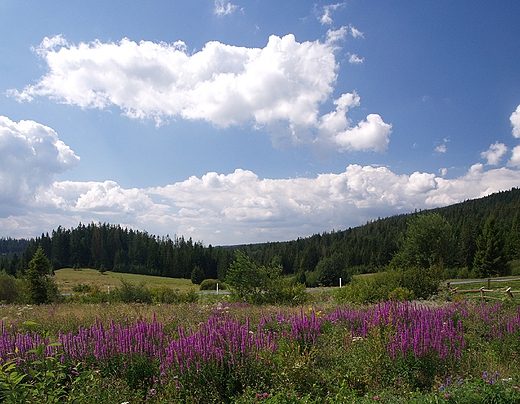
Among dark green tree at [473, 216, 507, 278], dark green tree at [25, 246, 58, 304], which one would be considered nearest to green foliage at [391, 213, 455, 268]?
dark green tree at [473, 216, 507, 278]

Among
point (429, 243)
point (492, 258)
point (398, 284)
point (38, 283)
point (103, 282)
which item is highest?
point (429, 243)

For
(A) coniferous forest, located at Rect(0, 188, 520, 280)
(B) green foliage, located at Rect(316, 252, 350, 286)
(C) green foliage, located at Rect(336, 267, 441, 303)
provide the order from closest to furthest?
(C) green foliage, located at Rect(336, 267, 441, 303)
(B) green foliage, located at Rect(316, 252, 350, 286)
(A) coniferous forest, located at Rect(0, 188, 520, 280)

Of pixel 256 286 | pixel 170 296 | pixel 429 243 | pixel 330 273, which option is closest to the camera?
pixel 256 286

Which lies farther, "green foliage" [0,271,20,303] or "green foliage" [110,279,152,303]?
"green foliage" [0,271,20,303]

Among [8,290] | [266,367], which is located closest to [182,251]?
[8,290]

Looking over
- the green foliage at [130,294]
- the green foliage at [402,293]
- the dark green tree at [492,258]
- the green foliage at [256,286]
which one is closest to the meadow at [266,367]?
the green foliage at [402,293]

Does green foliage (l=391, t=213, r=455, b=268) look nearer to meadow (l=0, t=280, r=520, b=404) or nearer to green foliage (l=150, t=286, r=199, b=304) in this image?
green foliage (l=150, t=286, r=199, b=304)

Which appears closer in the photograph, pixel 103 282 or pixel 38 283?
pixel 38 283

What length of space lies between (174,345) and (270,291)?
39.3 ft

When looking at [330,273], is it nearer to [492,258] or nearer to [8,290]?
[492,258]

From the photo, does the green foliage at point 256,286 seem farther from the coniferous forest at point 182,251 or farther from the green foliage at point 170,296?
the coniferous forest at point 182,251

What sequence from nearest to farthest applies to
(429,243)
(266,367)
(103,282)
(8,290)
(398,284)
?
(266,367) < (398,284) < (8,290) < (429,243) < (103,282)

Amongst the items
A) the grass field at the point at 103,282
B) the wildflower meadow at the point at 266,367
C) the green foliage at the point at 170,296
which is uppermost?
the wildflower meadow at the point at 266,367

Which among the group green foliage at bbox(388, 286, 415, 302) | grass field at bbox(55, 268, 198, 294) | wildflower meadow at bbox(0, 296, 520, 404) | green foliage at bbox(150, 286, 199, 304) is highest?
wildflower meadow at bbox(0, 296, 520, 404)
